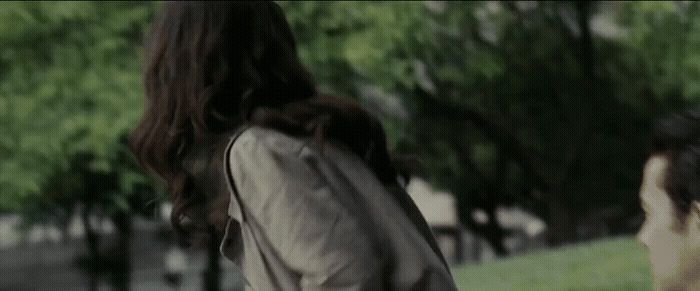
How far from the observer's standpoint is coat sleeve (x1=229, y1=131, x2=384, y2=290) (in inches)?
84.7

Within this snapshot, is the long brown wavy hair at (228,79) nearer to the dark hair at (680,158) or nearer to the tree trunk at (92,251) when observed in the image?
the dark hair at (680,158)

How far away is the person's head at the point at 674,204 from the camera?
4.74 meters

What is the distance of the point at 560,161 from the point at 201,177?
16546mm

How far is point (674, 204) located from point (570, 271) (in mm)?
5289

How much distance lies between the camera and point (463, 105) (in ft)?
58.4

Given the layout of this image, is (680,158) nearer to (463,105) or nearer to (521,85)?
(463,105)

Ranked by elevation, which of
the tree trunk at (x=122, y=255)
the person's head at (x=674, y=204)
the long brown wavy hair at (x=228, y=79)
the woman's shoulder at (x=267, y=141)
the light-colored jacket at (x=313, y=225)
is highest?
the long brown wavy hair at (x=228, y=79)

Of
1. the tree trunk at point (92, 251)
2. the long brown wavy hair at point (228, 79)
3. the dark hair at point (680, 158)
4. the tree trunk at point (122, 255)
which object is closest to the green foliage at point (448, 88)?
the tree trunk at point (92, 251)

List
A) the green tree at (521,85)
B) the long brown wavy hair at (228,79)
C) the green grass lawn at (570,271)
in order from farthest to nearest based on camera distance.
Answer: the green tree at (521,85)
the green grass lawn at (570,271)
the long brown wavy hair at (228,79)

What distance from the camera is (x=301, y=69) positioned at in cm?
232

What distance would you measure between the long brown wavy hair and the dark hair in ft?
8.55

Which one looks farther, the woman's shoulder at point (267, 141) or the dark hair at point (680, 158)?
the dark hair at point (680, 158)

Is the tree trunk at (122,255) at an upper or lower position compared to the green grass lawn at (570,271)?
lower

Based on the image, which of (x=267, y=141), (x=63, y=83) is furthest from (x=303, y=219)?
(x=63, y=83)
